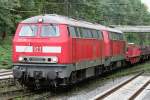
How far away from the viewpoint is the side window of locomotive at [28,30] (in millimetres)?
17266

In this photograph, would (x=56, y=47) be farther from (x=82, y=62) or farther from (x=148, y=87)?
(x=148, y=87)

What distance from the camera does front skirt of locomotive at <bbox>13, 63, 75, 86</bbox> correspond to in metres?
16.3

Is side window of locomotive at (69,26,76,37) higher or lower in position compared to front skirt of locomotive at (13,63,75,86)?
higher

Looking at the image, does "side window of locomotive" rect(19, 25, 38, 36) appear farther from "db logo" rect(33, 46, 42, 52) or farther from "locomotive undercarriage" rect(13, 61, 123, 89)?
"locomotive undercarriage" rect(13, 61, 123, 89)

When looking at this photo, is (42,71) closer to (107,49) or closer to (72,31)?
(72,31)

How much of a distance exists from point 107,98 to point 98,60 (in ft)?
21.2

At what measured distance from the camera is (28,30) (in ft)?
57.1

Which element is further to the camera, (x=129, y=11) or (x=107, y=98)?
(x=129, y=11)

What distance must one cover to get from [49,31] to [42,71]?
1.64m

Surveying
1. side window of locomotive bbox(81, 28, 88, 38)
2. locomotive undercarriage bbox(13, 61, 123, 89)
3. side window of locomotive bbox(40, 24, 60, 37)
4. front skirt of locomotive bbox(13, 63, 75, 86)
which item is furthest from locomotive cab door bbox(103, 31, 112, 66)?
front skirt of locomotive bbox(13, 63, 75, 86)

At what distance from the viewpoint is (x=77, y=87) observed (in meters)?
19.7

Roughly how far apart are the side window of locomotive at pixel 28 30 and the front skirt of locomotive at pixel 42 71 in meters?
1.25

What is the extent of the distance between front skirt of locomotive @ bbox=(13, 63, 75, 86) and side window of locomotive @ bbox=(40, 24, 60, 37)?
126cm

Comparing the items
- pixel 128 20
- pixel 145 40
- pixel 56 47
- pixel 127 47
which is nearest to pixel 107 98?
pixel 56 47
